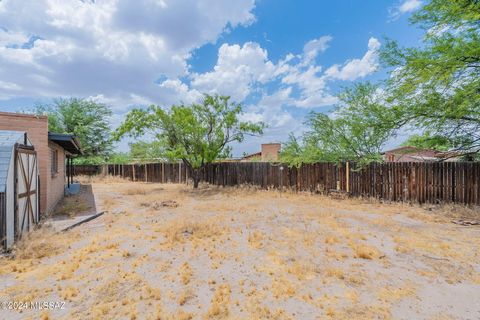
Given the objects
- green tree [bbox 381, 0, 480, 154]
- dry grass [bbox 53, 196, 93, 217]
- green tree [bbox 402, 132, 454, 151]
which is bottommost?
dry grass [bbox 53, 196, 93, 217]

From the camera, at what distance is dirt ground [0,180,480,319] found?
258cm

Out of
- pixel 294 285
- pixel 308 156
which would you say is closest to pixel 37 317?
pixel 294 285

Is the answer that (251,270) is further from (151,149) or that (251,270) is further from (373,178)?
(151,149)

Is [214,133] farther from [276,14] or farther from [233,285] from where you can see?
[233,285]

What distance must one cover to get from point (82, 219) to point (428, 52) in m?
10.6

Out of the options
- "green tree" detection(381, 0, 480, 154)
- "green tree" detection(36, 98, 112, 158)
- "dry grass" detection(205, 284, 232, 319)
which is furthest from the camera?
"green tree" detection(36, 98, 112, 158)

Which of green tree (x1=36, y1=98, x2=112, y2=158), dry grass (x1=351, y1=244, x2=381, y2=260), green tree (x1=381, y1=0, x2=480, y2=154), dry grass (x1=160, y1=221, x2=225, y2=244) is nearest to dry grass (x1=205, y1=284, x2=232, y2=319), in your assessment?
dry grass (x1=160, y1=221, x2=225, y2=244)

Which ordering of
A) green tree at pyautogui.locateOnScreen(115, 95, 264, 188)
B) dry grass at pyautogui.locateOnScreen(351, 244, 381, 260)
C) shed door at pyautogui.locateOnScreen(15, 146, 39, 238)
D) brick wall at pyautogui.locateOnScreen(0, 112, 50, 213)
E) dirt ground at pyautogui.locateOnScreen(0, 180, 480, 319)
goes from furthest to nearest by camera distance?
green tree at pyautogui.locateOnScreen(115, 95, 264, 188), brick wall at pyautogui.locateOnScreen(0, 112, 50, 213), shed door at pyautogui.locateOnScreen(15, 146, 39, 238), dry grass at pyautogui.locateOnScreen(351, 244, 381, 260), dirt ground at pyautogui.locateOnScreen(0, 180, 480, 319)

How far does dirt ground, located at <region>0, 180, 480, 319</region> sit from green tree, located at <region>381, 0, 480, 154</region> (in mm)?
2931

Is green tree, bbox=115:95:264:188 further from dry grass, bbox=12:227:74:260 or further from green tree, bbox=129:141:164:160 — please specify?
→ dry grass, bbox=12:227:74:260

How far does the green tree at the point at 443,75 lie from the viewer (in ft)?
19.6

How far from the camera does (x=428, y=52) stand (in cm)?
675

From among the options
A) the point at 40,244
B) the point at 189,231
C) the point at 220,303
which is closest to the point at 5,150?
the point at 40,244

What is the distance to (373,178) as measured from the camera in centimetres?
912
